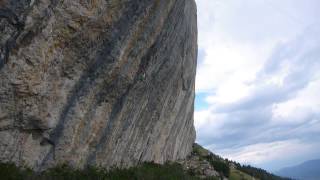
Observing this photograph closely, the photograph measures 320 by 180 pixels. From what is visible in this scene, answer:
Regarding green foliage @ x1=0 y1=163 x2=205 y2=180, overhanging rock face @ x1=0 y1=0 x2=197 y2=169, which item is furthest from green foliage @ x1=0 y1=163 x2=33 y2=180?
overhanging rock face @ x1=0 y1=0 x2=197 y2=169

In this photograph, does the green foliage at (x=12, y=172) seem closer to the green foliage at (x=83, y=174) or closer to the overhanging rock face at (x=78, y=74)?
the green foliage at (x=83, y=174)

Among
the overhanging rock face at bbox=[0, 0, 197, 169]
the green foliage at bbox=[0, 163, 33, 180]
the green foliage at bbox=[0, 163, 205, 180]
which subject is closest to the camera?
the green foliage at bbox=[0, 163, 33, 180]

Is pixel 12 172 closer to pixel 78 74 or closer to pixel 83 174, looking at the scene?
pixel 83 174

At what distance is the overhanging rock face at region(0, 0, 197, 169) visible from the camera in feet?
59.8

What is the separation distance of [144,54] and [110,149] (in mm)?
5640

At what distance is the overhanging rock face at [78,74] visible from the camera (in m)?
18.2

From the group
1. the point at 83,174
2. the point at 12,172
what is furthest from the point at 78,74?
the point at 12,172

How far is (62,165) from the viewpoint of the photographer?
22.0 metres

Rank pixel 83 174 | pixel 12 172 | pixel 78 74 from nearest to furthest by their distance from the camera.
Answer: pixel 12 172 < pixel 78 74 < pixel 83 174

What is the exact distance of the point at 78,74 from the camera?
21.4 metres

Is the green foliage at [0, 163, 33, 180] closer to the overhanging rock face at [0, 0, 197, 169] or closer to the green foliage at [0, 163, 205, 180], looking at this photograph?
the green foliage at [0, 163, 205, 180]

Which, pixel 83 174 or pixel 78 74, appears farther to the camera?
pixel 83 174

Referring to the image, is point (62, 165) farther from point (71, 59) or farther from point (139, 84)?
point (139, 84)

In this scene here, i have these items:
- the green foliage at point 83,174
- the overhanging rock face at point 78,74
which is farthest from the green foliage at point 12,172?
the overhanging rock face at point 78,74
